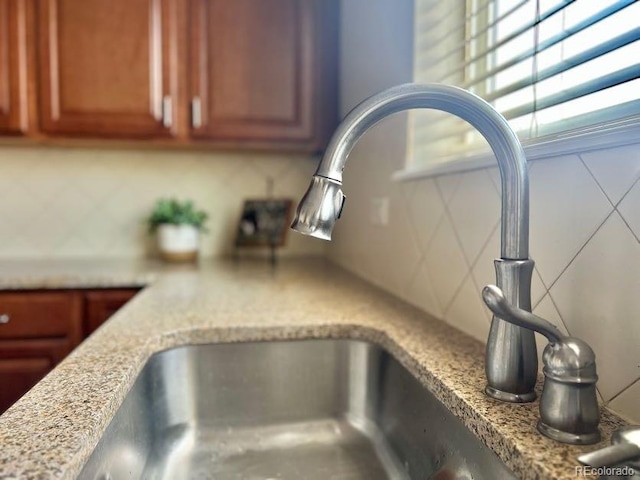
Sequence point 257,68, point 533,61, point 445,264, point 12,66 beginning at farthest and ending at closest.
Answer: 1. point 257,68
2. point 12,66
3. point 445,264
4. point 533,61

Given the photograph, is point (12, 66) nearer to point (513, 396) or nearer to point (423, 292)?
point (423, 292)

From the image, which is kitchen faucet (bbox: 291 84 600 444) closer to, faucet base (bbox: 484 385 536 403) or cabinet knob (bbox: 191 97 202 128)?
faucet base (bbox: 484 385 536 403)

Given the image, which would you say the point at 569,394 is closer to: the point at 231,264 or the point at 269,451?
the point at 269,451

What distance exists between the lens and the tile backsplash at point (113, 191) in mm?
1921

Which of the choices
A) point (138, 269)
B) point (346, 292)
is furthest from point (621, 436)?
point (138, 269)

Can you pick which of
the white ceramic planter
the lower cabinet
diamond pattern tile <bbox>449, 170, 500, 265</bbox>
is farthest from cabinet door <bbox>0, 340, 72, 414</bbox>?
diamond pattern tile <bbox>449, 170, 500, 265</bbox>

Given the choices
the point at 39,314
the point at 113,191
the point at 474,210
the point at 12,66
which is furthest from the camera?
the point at 113,191

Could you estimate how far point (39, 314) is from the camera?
1.45 meters

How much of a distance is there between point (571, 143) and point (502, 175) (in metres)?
0.12

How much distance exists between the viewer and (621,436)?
383mm

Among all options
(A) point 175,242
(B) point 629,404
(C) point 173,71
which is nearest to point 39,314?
(A) point 175,242

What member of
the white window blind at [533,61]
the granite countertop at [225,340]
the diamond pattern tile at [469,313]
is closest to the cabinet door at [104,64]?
the granite countertop at [225,340]

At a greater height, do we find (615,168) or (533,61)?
(533,61)

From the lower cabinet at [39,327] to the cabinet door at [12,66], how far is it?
0.62m
